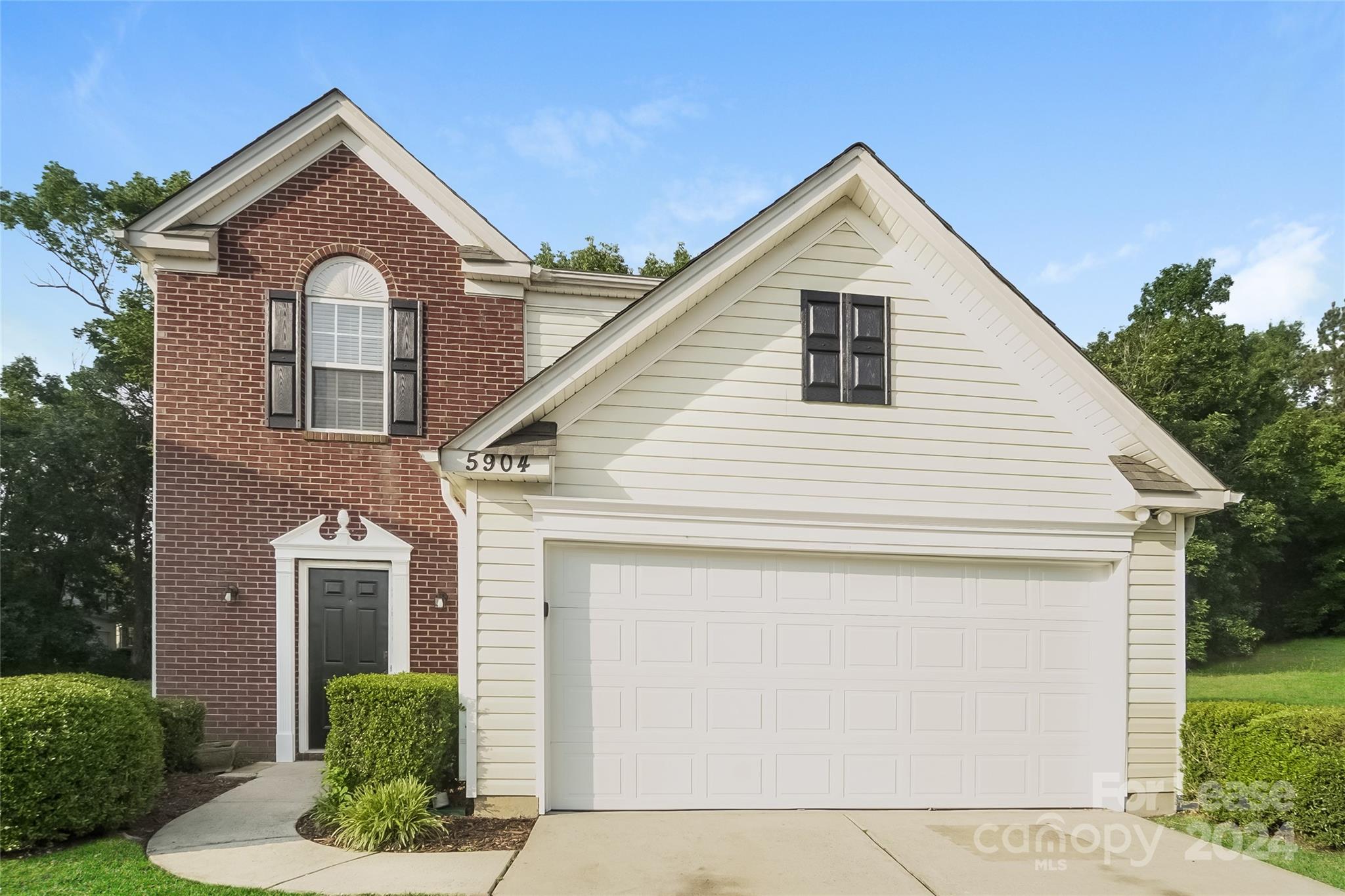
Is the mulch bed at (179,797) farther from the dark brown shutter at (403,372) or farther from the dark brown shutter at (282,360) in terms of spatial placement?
the dark brown shutter at (403,372)

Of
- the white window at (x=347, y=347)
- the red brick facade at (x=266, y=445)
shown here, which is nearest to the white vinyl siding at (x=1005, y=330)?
the red brick facade at (x=266, y=445)

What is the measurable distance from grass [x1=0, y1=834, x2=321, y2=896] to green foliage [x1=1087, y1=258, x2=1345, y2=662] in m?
26.0

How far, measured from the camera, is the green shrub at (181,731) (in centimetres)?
877

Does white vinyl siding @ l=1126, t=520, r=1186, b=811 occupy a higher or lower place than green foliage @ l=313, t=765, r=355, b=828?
higher

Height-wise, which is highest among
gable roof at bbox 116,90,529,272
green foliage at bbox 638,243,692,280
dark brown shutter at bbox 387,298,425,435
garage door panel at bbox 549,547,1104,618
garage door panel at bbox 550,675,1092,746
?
green foliage at bbox 638,243,692,280

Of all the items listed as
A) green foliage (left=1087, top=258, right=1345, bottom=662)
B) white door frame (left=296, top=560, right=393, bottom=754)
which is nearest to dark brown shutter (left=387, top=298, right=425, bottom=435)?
white door frame (left=296, top=560, right=393, bottom=754)

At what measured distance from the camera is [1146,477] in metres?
7.95

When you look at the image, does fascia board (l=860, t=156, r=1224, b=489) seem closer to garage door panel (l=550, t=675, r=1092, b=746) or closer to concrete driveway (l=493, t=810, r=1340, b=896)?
garage door panel (l=550, t=675, r=1092, b=746)

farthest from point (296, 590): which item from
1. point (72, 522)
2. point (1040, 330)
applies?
point (72, 522)

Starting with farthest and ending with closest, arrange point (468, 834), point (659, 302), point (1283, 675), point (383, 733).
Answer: point (1283, 675), point (659, 302), point (383, 733), point (468, 834)

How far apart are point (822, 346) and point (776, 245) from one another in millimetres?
1044

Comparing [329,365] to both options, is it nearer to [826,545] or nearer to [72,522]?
[826,545]

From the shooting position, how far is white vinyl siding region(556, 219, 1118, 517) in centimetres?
751

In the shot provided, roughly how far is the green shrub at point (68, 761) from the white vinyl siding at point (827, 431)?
393 centimetres
